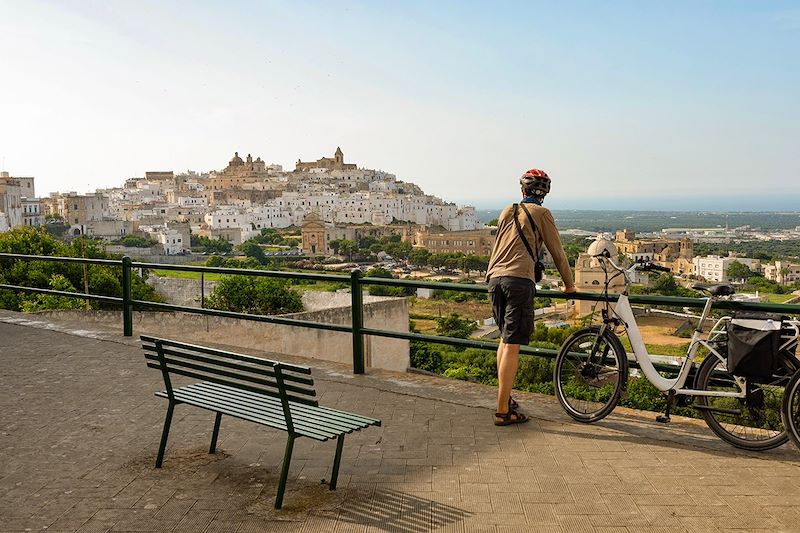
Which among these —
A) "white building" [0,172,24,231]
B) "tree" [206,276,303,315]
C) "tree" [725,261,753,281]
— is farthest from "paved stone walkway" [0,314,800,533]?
"white building" [0,172,24,231]

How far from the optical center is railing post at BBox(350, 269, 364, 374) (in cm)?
673

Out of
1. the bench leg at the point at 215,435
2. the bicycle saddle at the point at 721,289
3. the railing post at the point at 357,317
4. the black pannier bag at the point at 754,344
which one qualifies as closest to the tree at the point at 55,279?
the railing post at the point at 357,317

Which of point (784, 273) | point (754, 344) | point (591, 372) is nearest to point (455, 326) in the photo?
point (591, 372)

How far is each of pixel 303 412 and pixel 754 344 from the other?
8.52 ft

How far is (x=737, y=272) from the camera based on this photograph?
6644 centimetres

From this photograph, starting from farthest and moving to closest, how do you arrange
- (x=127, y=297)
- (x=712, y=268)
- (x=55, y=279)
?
(x=712, y=268) → (x=55, y=279) → (x=127, y=297)

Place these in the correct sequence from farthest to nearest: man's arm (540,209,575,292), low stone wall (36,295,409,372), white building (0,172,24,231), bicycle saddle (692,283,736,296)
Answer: white building (0,172,24,231)
low stone wall (36,295,409,372)
man's arm (540,209,575,292)
bicycle saddle (692,283,736,296)

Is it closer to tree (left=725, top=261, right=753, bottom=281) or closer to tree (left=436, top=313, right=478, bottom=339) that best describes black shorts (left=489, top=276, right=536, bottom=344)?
tree (left=436, top=313, right=478, bottom=339)

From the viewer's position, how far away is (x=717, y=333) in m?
4.79

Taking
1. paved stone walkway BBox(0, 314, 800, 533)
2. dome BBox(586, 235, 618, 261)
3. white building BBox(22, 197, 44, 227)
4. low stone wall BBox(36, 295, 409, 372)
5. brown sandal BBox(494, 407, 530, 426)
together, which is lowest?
low stone wall BBox(36, 295, 409, 372)

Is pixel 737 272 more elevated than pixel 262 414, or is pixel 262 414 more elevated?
pixel 262 414

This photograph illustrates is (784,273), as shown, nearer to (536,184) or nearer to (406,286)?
(406,286)

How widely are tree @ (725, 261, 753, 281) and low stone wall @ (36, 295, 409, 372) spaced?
5330 centimetres

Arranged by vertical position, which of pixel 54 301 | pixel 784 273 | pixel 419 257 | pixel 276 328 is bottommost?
pixel 784 273
